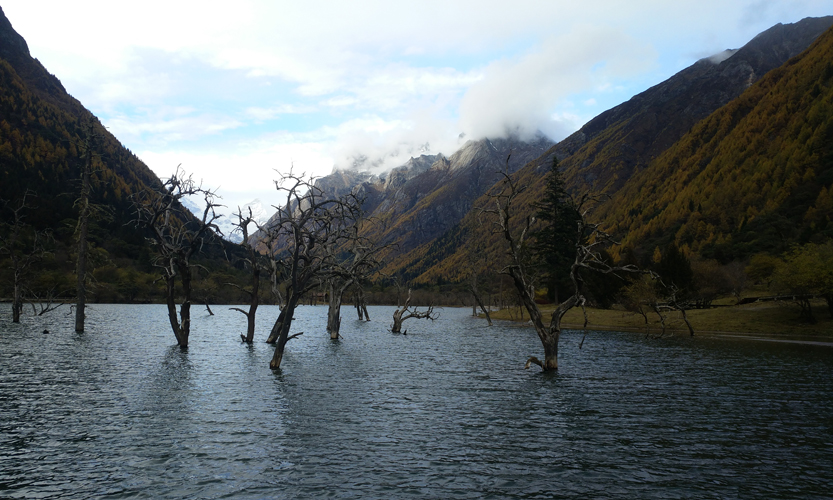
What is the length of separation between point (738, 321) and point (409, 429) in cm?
6494

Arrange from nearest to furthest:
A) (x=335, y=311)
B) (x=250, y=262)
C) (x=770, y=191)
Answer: (x=250, y=262)
(x=335, y=311)
(x=770, y=191)

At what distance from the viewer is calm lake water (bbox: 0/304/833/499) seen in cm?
1338

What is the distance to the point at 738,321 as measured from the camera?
6638 centimetres

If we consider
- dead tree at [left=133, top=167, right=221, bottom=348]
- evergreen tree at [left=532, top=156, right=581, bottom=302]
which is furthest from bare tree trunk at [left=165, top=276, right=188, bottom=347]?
evergreen tree at [left=532, top=156, right=581, bottom=302]

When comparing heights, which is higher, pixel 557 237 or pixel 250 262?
pixel 557 237

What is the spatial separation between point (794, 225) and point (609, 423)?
451 ft

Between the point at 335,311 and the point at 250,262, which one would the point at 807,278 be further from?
the point at 250,262

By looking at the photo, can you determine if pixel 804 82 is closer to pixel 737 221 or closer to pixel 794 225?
pixel 737 221

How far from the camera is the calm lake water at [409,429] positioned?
1338 centimetres

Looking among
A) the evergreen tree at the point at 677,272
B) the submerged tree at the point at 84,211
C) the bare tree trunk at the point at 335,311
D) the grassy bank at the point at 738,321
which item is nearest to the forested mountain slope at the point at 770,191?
the evergreen tree at the point at 677,272

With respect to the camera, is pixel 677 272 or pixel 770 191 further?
pixel 770 191

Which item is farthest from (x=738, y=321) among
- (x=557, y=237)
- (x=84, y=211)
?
(x=84, y=211)

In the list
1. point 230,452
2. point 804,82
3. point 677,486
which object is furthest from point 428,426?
point 804,82

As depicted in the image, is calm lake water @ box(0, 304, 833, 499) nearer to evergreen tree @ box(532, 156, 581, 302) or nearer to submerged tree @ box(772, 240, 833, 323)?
submerged tree @ box(772, 240, 833, 323)
